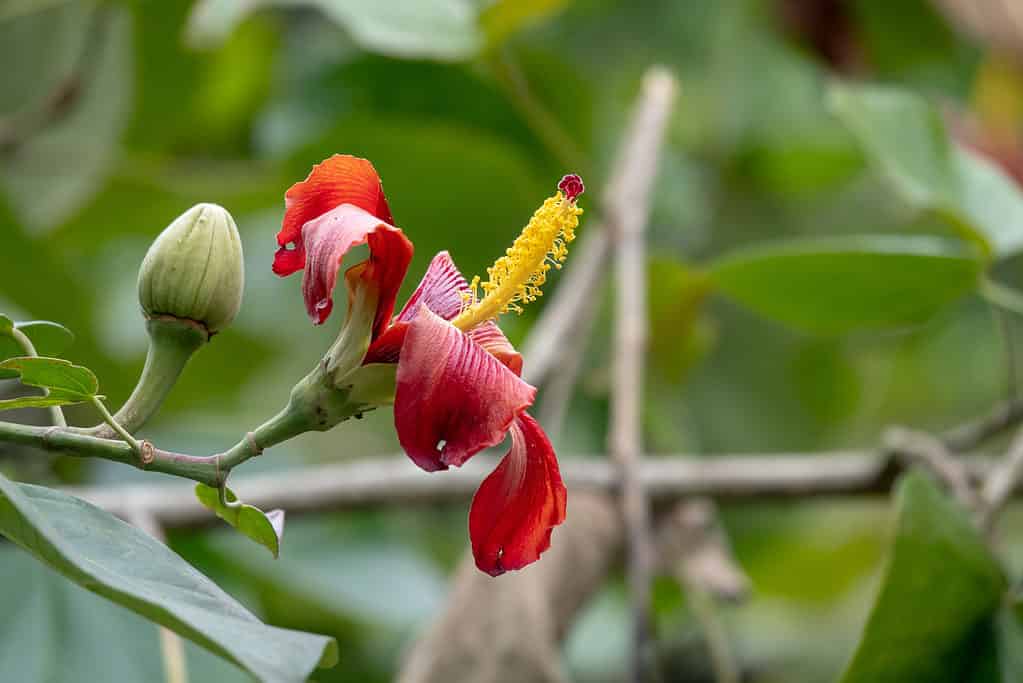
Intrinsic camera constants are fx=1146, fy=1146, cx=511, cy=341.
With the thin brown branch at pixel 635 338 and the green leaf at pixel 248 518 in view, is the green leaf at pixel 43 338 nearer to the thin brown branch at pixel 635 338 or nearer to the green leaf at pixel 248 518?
the green leaf at pixel 248 518

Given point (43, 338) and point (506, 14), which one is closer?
point (43, 338)

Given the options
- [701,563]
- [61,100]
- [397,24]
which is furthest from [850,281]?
[61,100]

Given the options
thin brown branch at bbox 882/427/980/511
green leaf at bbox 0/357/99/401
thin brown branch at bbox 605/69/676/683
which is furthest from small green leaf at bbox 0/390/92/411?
thin brown branch at bbox 882/427/980/511

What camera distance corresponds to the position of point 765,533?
1289 mm

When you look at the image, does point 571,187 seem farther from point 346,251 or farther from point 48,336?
point 48,336

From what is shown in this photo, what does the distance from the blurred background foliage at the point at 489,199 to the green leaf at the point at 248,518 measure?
535 mm

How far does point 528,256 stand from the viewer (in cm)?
41

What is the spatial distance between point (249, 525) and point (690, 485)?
0.60 meters

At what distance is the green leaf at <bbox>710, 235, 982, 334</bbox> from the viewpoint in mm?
729

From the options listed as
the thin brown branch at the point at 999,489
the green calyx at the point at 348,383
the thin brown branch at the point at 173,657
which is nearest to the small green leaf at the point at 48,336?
the green calyx at the point at 348,383

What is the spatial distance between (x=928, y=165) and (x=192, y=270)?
634 millimetres

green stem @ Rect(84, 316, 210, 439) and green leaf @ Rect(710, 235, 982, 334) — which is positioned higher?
green stem @ Rect(84, 316, 210, 439)

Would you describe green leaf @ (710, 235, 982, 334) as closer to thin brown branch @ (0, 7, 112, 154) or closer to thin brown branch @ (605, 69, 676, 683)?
thin brown branch @ (605, 69, 676, 683)

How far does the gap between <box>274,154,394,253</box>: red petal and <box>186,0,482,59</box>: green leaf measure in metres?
0.51
